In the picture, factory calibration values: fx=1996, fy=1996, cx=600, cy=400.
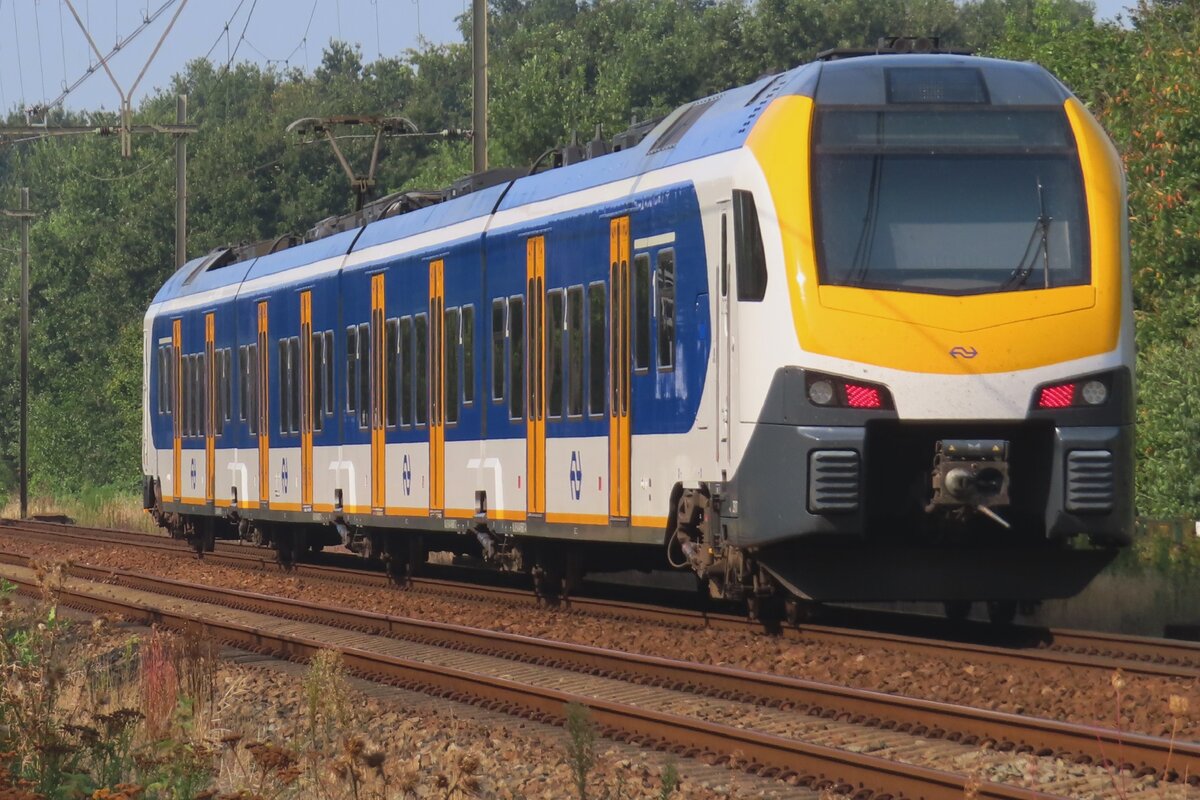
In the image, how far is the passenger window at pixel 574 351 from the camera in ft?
48.6

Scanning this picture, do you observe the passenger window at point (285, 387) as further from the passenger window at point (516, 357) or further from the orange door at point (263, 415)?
the passenger window at point (516, 357)

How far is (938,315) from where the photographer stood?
11.7 m

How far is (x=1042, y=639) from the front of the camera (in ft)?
41.6

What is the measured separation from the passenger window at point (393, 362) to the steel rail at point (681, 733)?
459 centimetres

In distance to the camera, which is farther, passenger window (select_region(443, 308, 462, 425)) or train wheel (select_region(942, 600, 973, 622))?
passenger window (select_region(443, 308, 462, 425))

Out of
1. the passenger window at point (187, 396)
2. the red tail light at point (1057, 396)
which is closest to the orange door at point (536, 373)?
the red tail light at point (1057, 396)

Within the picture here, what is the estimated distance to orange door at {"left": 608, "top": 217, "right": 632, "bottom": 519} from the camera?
14.0 metres

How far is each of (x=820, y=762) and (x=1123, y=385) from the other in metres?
4.45

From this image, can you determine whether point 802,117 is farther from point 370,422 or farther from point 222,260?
point 222,260

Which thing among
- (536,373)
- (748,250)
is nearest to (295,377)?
(536,373)

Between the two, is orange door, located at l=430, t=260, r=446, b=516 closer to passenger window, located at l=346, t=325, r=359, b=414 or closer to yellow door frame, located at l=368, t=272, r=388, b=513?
yellow door frame, located at l=368, t=272, r=388, b=513

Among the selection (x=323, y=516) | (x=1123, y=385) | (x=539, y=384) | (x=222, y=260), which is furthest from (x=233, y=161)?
(x=1123, y=385)

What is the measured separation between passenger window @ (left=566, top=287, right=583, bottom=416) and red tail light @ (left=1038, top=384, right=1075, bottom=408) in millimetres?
4117

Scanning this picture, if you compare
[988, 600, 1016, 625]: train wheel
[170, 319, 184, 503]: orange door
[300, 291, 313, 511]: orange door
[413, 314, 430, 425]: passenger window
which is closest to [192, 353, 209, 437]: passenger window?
[170, 319, 184, 503]: orange door
